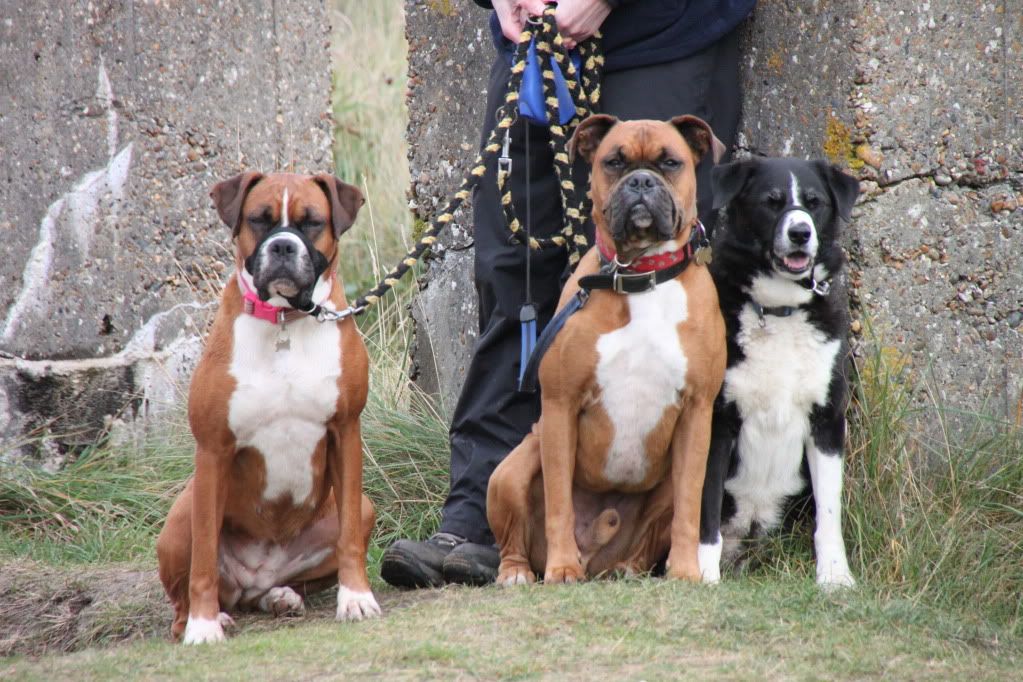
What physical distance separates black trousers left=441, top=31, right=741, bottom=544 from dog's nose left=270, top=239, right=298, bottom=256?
1081 mm

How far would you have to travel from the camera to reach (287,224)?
3936 millimetres

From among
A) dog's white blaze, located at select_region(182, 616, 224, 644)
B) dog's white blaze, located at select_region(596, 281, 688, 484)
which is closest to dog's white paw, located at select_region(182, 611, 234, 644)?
dog's white blaze, located at select_region(182, 616, 224, 644)

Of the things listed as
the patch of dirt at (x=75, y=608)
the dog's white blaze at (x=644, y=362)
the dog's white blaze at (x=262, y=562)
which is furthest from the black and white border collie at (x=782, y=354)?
the patch of dirt at (x=75, y=608)

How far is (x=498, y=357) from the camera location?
4.75m

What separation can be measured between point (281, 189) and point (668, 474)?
61.3 inches

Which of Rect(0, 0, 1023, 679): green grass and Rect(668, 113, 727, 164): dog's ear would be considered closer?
Rect(0, 0, 1023, 679): green grass

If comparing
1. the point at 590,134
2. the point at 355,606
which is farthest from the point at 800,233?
the point at 355,606

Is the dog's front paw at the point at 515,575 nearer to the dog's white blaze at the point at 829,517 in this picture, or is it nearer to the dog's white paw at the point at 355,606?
the dog's white paw at the point at 355,606

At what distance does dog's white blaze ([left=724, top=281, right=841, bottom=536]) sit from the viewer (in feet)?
13.5

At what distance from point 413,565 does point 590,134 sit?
1566mm

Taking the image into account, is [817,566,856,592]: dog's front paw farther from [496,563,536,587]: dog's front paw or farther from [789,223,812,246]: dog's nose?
[789,223,812,246]: dog's nose

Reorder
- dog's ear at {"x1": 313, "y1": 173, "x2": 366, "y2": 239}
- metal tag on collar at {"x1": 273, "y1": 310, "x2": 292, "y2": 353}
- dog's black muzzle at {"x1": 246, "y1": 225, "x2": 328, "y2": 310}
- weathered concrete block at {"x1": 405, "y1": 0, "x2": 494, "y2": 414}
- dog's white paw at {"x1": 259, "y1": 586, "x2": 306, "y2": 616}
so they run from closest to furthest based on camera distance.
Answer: dog's black muzzle at {"x1": 246, "y1": 225, "x2": 328, "y2": 310} < metal tag on collar at {"x1": 273, "y1": 310, "x2": 292, "y2": 353} < dog's ear at {"x1": 313, "y1": 173, "x2": 366, "y2": 239} < dog's white paw at {"x1": 259, "y1": 586, "x2": 306, "y2": 616} < weathered concrete block at {"x1": 405, "y1": 0, "x2": 494, "y2": 414}

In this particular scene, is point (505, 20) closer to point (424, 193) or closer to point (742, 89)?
point (742, 89)

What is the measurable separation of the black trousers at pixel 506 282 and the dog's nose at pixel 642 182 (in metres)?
0.64
